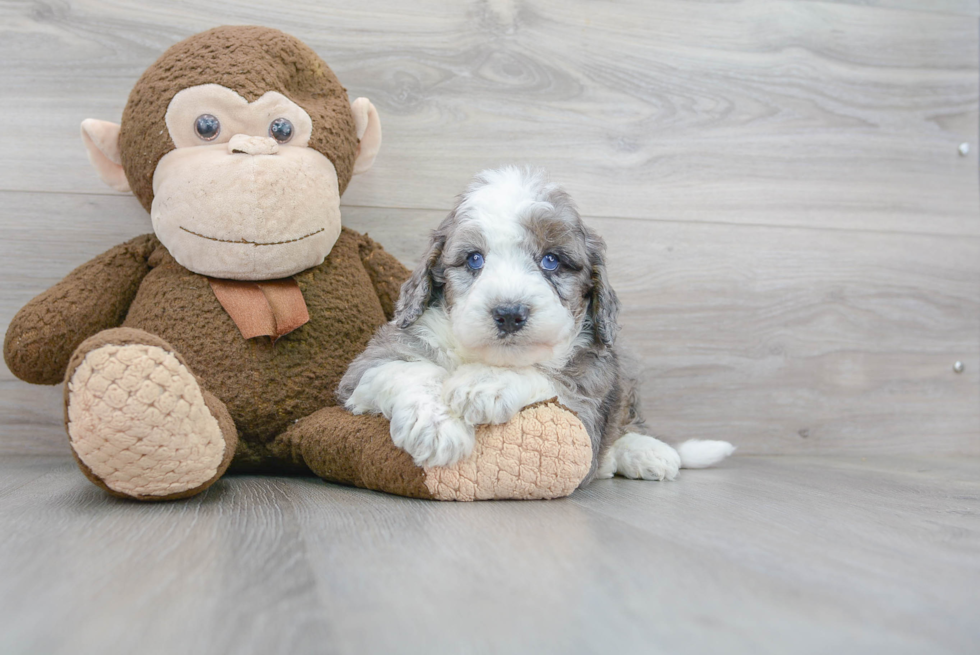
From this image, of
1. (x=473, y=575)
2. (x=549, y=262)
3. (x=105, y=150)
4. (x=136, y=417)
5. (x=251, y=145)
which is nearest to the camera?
(x=473, y=575)

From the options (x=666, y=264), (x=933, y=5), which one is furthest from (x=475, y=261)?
(x=933, y=5)

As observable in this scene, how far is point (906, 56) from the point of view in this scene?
262 centimetres

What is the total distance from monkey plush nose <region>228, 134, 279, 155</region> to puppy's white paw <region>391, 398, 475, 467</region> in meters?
0.71

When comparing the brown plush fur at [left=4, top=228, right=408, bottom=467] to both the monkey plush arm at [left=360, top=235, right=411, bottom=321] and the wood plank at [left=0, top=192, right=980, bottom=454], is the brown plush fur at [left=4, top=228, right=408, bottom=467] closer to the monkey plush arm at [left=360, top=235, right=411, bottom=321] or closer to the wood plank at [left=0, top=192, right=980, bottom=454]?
the monkey plush arm at [left=360, top=235, right=411, bottom=321]

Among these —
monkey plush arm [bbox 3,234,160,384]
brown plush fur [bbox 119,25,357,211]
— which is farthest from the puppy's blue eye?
monkey plush arm [bbox 3,234,160,384]

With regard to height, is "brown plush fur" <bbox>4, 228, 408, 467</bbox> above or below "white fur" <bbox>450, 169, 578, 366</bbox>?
below

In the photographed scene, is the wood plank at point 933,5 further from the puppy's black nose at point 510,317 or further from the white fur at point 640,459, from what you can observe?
the puppy's black nose at point 510,317

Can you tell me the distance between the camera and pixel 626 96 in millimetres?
2432

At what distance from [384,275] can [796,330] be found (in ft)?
4.84

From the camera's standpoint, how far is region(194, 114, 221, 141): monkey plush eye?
1.72 meters

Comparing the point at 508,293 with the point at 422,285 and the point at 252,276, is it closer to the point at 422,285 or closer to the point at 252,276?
the point at 422,285

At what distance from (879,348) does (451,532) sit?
81.3 inches

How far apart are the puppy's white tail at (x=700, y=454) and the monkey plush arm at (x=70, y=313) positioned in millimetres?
1553

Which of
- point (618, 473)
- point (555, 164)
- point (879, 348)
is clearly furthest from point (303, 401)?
point (879, 348)
